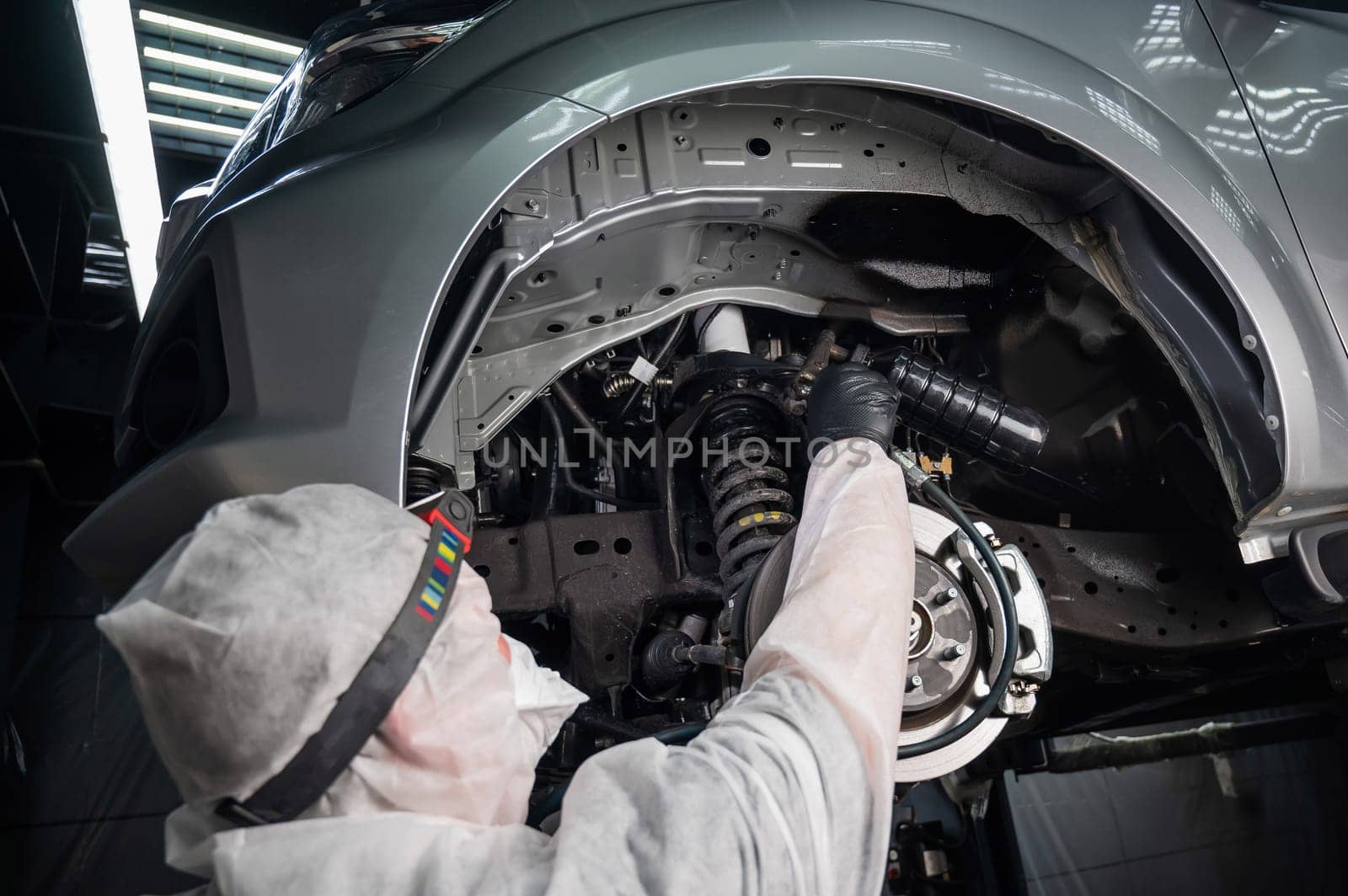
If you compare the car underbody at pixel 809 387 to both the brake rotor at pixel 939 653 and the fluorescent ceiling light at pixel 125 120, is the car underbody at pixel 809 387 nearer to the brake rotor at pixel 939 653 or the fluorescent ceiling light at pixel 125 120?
the brake rotor at pixel 939 653

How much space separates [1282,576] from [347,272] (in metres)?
1.71

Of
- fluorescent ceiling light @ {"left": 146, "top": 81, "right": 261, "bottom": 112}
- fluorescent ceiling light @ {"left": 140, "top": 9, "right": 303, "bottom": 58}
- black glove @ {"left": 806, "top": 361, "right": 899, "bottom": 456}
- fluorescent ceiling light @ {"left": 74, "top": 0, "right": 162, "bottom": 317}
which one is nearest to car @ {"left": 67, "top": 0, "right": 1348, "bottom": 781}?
black glove @ {"left": 806, "top": 361, "right": 899, "bottom": 456}

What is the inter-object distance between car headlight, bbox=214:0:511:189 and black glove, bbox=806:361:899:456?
2.90ft

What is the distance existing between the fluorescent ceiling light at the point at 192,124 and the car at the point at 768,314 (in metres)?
2.23

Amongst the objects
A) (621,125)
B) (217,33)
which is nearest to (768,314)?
(621,125)

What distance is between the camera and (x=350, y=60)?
5.64ft

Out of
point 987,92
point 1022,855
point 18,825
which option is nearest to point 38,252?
point 18,825

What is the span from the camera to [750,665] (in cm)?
119

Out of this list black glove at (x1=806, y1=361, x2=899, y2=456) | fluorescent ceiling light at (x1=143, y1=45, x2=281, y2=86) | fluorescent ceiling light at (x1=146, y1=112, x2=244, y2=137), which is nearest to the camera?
black glove at (x1=806, y1=361, x2=899, y2=456)

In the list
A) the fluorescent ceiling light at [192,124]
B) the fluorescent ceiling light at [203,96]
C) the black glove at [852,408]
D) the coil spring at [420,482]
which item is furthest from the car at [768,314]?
the fluorescent ceiling light at [192,124]

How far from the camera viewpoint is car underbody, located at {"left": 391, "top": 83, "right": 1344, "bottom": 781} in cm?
154

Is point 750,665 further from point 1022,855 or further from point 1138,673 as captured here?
point 1022,855

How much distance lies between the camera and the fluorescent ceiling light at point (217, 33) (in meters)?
3.32

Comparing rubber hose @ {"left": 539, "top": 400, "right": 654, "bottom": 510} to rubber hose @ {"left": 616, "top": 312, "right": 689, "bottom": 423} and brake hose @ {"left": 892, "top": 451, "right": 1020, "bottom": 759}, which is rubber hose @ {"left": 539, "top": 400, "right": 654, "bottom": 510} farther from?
brake hose @ {"left": 892, "top": 451, "right": 1020, "bottom": 759}
